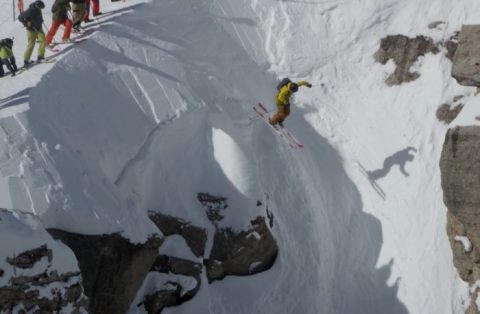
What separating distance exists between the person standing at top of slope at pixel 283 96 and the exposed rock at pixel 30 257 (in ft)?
24.9

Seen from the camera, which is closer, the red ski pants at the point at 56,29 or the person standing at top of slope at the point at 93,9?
the red ski pants at the point at 56,29

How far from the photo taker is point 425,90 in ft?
61.6

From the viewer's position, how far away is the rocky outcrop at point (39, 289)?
10.8 m

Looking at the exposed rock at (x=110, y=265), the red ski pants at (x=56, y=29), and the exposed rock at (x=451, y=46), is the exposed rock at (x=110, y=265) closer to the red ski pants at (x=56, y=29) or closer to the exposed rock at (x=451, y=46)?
the red ski pants at (x=56, y=29)

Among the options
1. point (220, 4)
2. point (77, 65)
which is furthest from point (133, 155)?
point (220, 4)

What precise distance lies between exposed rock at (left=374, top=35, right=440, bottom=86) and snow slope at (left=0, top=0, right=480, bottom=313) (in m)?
0.27

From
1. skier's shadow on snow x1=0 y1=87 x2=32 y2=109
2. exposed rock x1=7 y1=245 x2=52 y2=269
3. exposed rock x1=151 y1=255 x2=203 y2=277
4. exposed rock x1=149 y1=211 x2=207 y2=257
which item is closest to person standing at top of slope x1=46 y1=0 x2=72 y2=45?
skier's shadow on snow x1=0 y1=87 x2=32 y2=109

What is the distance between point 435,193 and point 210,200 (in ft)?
21.3

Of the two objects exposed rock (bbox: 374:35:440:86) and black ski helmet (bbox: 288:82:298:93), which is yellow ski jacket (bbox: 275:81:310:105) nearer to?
black ski helmet (bbox: 288:82:298:93)

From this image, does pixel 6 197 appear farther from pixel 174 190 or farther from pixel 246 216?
pixel 246 216

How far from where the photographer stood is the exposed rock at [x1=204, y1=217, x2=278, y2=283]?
1527 centimetres

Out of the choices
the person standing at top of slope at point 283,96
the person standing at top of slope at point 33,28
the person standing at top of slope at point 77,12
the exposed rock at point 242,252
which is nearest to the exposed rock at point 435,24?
the person standing at top of slope at point 283,96

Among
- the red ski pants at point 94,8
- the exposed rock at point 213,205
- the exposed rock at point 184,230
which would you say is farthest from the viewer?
the red ski pants at point 94,8

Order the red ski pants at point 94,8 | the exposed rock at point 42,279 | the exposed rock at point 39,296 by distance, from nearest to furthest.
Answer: the exposed rock at point 39,296 → the exposed rock at point 42,279 → the red ski pants at point 94,8
